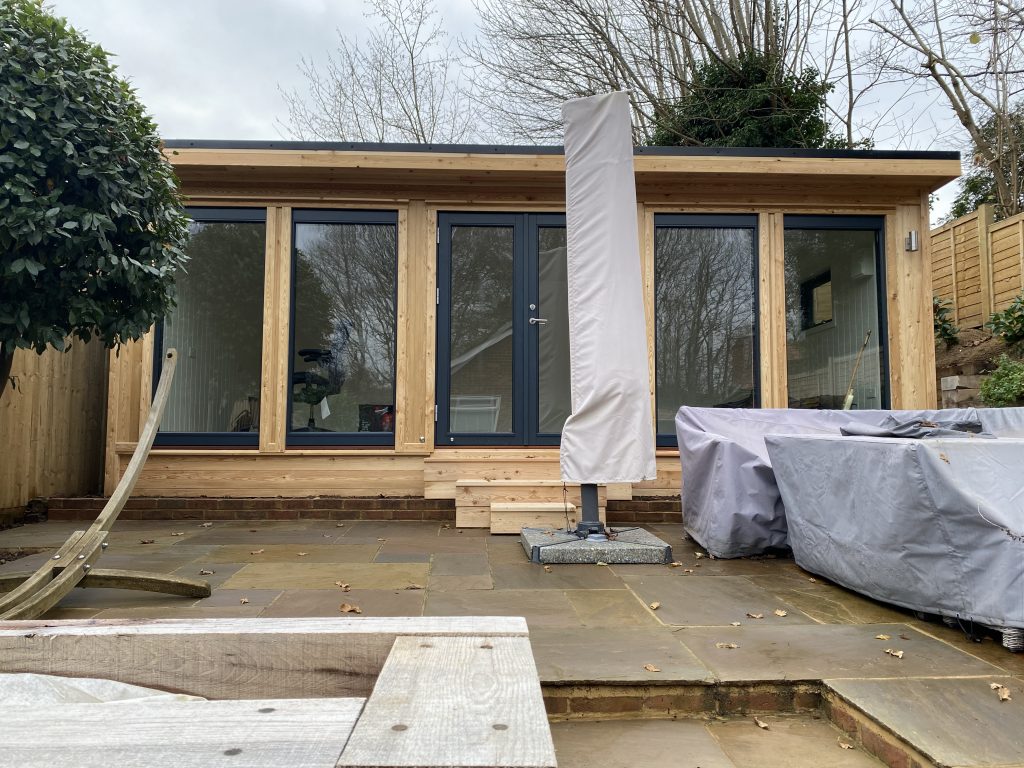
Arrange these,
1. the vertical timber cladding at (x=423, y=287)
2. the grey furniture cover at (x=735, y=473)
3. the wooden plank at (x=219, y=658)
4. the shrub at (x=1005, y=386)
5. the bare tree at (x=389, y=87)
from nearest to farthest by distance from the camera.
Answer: the wooden plank at (x=219, y=658)
the grey furniture cover at (x=735, y=473)
the vertical timber cladding at (x=423, y=287)
the shrub at (x=1005, y=386)
the bare tree at (x=389, y=87)

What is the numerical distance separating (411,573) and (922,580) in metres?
2.33

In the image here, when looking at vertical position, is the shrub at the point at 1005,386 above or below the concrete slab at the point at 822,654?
above

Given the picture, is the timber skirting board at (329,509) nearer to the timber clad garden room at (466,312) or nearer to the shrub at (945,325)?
the timber clad garden room at (466,312)

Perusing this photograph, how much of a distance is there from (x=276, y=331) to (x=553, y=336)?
95.8 inches

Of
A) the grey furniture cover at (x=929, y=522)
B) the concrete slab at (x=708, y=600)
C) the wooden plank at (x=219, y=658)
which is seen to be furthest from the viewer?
the concrete slab at (x=708, y=600)

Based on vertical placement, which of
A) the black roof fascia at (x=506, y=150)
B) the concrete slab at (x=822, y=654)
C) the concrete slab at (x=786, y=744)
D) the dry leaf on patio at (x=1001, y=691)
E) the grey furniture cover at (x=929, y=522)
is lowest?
the concrete slab at (x=786, y=744)

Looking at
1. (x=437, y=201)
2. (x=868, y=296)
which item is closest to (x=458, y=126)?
(x=437, y=201)

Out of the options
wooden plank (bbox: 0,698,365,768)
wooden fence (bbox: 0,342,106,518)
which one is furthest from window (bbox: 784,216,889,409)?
wooden fence (bbox: 0,342,106,518)

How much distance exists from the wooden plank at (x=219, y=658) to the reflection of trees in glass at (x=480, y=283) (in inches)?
181

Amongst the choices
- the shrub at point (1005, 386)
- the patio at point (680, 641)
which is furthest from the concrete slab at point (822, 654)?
the shrub at point (1005, 386)

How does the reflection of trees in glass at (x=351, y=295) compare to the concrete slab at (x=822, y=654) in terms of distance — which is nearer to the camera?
the concrete slab at (x=822, y=654)

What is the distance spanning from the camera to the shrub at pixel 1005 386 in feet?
23.4

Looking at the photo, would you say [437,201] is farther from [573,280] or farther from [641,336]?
[641,336]

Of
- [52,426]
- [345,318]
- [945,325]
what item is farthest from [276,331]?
[945,325]
